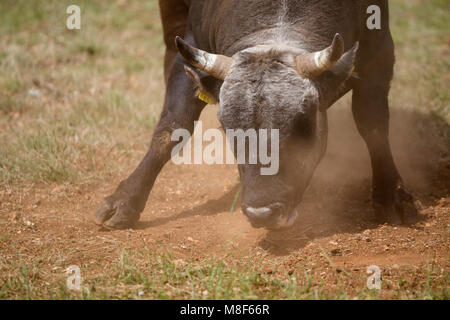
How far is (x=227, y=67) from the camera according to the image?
12.0ft

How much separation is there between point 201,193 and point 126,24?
5.34 meters

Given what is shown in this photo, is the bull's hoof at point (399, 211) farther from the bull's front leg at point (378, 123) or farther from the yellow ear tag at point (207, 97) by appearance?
the yellow ear tag at point (207, 97)

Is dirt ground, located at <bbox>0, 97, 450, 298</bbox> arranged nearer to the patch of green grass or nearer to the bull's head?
the bull's head

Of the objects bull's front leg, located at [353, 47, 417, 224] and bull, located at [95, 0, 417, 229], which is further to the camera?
bull's front leg, located at [353, 47, 417, 224]

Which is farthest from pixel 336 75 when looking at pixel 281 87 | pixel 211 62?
pixel 211 62

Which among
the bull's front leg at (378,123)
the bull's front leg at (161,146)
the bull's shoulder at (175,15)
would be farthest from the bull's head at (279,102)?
the bull's shoulder at (175,15)

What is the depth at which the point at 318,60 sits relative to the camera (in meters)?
3.44

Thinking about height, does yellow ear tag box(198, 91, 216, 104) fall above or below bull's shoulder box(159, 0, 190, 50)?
below

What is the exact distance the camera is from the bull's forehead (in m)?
3.41

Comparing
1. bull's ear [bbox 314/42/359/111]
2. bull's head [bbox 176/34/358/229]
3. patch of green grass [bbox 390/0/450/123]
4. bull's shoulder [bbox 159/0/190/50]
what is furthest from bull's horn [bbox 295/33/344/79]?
patch of green grass [bbox 390/0/450/123]

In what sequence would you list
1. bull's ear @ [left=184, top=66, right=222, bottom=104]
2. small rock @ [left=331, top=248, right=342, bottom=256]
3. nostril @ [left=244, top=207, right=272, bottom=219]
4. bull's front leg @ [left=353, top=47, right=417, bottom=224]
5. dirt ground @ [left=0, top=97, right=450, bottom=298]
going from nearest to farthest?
1. nostril @ [left=244, top=207, right=272, bottom=219]
2. dirt ground @ [left=0, top=97, right=450, bottom=298]
3. small rock @ [left=331, top=248, right=342, bottom=256]
4. bull's ear @ [left=184, top=66, right=222, bottom=104]
5. bull's front leg @ [left=353, top=47, right=417, bottom=224]

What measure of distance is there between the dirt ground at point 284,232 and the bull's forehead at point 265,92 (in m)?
0.89

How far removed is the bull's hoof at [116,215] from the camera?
422 cm

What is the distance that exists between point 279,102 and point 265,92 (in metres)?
0.11
